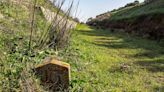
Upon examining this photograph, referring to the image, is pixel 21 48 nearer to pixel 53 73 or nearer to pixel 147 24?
pixel 53 73

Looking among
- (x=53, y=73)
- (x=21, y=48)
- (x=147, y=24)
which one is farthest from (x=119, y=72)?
(x=147, y=24)

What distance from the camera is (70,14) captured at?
497 inches

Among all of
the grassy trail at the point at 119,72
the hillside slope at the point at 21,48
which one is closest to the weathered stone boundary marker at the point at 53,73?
the hillside slope at the point at 21,48

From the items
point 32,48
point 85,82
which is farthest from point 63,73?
point 32,48

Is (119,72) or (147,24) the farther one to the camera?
(147,24)

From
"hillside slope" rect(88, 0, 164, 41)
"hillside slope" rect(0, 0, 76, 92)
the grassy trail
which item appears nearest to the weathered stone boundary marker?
"hillside slope" rect(0, 0, 76, 92)

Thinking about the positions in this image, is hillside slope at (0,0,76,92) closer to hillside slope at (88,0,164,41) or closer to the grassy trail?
the grassy trail

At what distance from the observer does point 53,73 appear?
8.89 m

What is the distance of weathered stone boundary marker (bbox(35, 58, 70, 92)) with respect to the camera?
29.0 feet

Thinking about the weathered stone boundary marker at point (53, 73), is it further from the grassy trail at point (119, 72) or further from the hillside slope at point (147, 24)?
the hillside slope at point (147, 24)

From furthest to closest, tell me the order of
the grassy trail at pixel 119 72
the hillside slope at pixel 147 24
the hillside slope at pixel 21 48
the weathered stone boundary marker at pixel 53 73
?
the hillside slope at pixel 147 24, the grassy trail at pixel 119 72, the weathered stone boundary marker at pixel 53 73, the hillside slope at pixel 21 48

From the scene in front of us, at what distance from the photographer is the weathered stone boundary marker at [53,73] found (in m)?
8.85

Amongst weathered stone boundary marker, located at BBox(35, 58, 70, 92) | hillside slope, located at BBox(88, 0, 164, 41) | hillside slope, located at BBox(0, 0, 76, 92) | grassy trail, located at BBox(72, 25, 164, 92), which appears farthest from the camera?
hillside slope, located at BBox(88, 0, 164, 41)

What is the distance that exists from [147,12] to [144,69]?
19163mm
